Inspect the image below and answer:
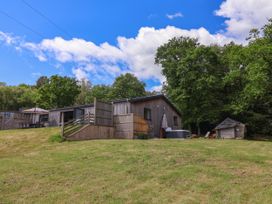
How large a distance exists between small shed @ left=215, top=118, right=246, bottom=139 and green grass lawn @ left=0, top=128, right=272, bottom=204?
16.4 meters

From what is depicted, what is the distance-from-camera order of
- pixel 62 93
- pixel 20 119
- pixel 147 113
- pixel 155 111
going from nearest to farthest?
pixel 147 113 < pixel 155 111 < pixel 20 119 < pixel 62 93

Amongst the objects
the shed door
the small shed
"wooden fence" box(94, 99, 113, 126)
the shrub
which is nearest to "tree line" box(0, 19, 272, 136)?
the small shed

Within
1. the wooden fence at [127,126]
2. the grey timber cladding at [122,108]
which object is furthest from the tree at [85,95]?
the wooden fence at [127,126]

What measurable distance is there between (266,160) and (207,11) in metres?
13.9

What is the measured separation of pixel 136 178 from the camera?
23.7 feet

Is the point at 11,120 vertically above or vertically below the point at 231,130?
above

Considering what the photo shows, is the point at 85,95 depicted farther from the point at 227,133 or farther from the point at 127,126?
the point at 127,126

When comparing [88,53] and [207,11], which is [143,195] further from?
[207,11]

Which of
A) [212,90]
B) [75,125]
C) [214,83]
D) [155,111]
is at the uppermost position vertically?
[214,83]

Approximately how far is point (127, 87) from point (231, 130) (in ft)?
85.6

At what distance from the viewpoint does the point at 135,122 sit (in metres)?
18.8

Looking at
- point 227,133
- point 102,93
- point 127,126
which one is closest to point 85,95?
point 102,93

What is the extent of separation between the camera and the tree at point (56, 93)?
38344mm

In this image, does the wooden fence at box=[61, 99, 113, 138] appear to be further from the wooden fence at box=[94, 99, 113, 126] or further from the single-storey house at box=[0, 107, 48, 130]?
the single-storey house at box=[0, 107, 48, 130]
